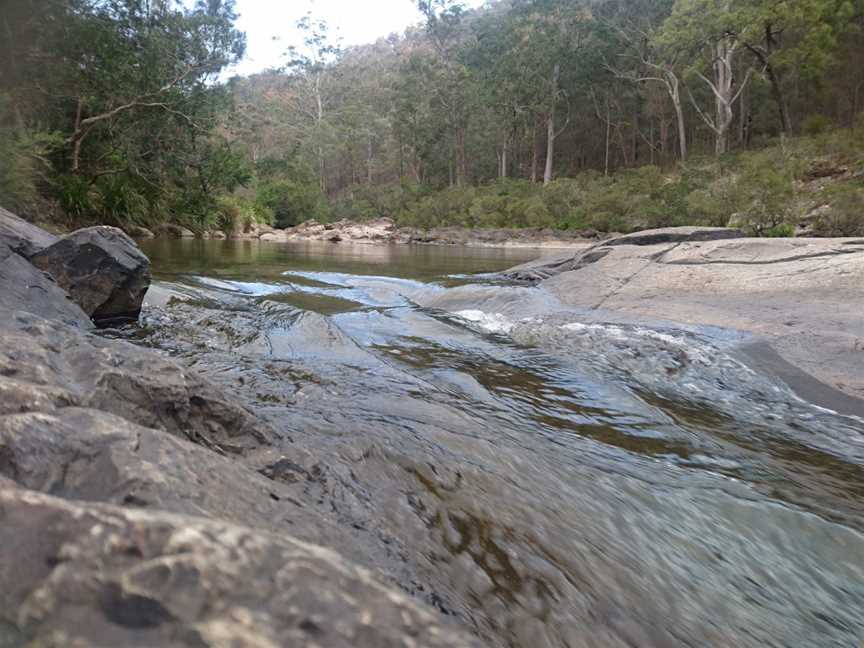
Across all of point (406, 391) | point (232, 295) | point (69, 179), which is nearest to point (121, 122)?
point (69, 179)

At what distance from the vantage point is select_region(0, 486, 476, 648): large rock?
19.5 inches

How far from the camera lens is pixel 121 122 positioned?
45.0ft

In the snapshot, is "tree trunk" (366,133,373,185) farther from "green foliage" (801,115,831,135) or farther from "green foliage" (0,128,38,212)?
"green foliage" (0,128,38,212)

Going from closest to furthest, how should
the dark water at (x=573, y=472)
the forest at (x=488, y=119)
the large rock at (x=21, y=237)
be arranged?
1. the dark water at (x=573, y=472)
2. the large rock at (x=21, y=237)
3. the forest at (x=488, y=119)

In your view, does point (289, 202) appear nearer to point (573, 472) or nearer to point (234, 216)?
point (234, 216)

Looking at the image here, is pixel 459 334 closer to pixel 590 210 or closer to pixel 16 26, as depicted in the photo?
pixel 16 26

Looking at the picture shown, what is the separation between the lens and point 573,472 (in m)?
1.87

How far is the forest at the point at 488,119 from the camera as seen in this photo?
1212 cm

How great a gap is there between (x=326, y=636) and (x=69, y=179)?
1540 centimetres

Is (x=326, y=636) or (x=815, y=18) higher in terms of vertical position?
(x=815, y=18)

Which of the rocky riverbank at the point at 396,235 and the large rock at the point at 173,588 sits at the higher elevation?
the rocky riverbank at the point at 396,235

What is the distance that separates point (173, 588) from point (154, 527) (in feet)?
0.27

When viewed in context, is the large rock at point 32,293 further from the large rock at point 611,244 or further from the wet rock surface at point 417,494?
the large rock at point 611,244

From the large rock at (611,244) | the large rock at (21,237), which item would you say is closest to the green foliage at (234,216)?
the large rock at (611,244)
